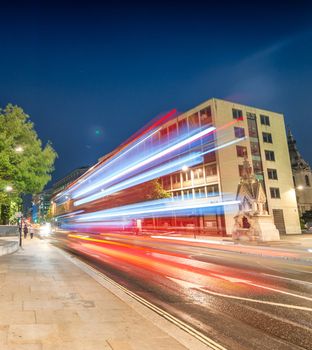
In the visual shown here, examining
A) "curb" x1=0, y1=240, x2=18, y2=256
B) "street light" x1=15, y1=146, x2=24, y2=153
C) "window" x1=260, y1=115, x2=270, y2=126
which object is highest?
"window" x1=260, y1=115, x2=270, y2=126

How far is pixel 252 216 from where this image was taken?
30625 millimetres

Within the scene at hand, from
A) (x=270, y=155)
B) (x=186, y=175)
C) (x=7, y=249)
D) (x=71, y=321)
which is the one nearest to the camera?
(x=71, y=321)

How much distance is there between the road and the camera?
17.4ft

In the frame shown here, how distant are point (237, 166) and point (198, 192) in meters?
7.92

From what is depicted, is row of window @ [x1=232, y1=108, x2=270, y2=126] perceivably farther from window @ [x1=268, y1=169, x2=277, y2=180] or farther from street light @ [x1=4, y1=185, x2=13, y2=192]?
street light @ [x1=4, y1=185, x2=13, y2=192]

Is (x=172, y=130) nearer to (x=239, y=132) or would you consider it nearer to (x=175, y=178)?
(x=175, y=178)

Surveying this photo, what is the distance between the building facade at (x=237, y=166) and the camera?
4500cm

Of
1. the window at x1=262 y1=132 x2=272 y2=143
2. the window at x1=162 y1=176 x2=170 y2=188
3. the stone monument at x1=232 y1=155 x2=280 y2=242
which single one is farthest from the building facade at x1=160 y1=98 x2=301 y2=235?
the stone monument at x1=232 y1=155 x2=280 y2=242

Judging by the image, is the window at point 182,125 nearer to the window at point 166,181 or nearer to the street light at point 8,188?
the window at point 166,181

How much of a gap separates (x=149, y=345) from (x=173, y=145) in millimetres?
51062

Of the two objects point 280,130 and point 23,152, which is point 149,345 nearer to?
point 23,152

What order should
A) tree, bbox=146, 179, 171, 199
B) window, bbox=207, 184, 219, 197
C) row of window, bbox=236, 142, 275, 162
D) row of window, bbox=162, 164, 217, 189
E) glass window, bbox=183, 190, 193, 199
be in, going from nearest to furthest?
window, bbox=207, 184, 219, 197
tree, bbox=146, 179, 171, 199
row of window, bbox=162, 164, 217, 189
row of window, bbox=236, 142, 275, 162
glass window, bbox=183, 190, 193, 199

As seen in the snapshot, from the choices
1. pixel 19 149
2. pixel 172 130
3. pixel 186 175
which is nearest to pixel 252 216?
pixel 186 175

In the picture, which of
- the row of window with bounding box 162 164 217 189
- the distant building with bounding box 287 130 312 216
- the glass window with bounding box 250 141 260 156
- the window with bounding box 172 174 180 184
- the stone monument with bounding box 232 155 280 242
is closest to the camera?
the stone monument with bounding box 232 155 280 242
